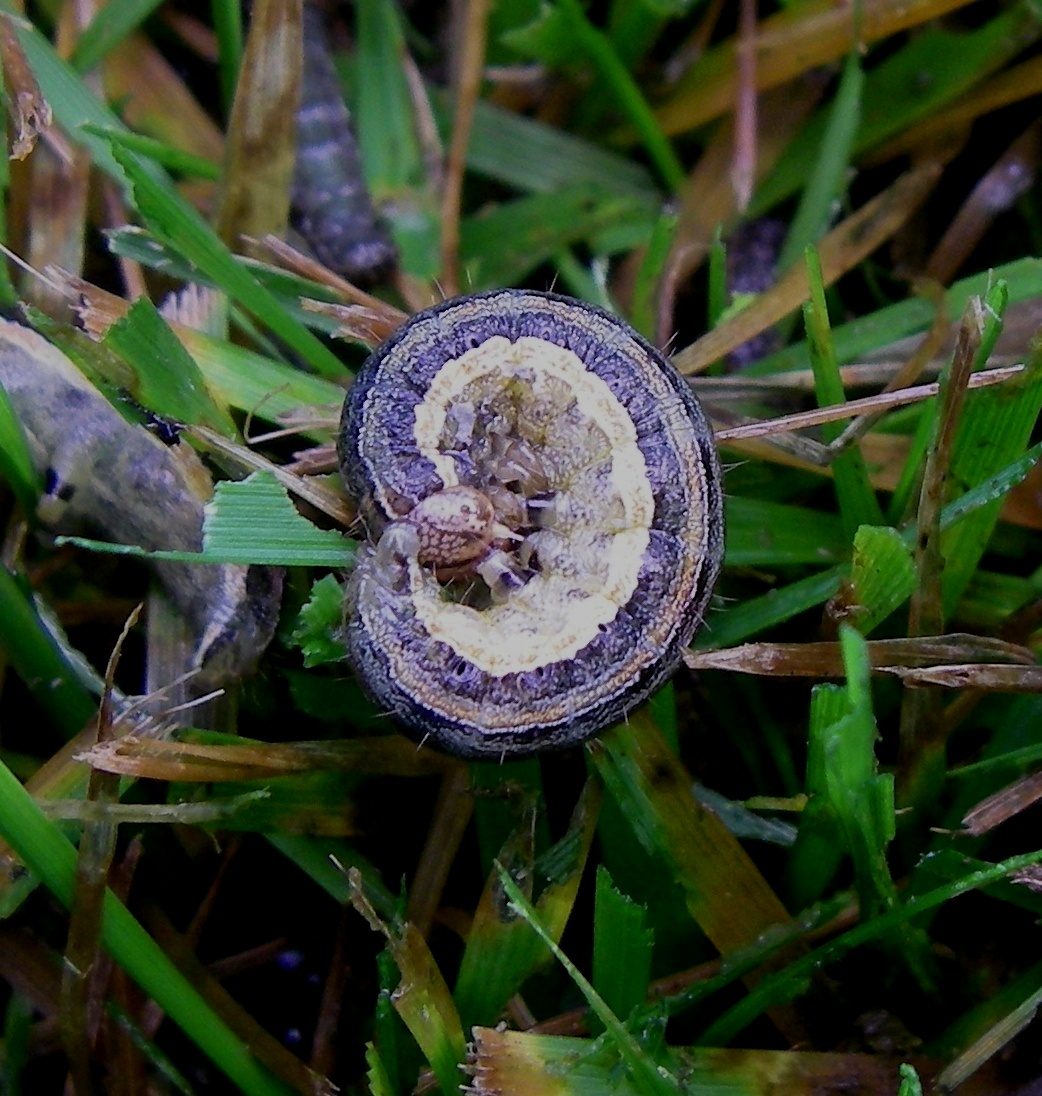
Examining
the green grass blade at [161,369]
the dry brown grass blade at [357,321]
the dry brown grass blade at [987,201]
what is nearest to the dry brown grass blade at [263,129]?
the dry brown grass blade at [357,321]

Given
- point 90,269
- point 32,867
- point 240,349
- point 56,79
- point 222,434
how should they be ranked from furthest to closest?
point 90,269 → point 56,79 → point 240,349 → point 222,434 → point 32,867

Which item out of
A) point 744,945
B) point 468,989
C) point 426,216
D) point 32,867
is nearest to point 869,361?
point 426,216

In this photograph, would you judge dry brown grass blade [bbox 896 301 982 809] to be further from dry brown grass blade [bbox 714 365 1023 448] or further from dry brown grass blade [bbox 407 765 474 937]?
dry brown grass blade [bbox 407 765 474 937]

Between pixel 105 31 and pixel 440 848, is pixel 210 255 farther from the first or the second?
pixel 440 848

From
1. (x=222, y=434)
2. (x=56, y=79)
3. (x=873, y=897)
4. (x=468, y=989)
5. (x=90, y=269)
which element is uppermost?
(x=56, y=79)

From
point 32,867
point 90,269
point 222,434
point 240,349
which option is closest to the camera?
point 32,867

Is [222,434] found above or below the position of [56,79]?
below

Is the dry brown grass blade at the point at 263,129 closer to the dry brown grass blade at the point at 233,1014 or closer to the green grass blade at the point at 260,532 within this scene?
the green grass blade at the point at 260,532

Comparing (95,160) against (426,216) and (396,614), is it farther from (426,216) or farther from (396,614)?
(396,614)
